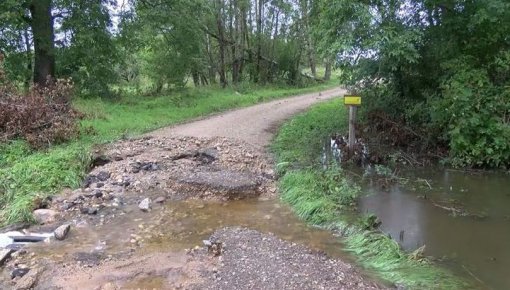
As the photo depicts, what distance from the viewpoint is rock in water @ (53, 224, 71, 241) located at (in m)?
6.20

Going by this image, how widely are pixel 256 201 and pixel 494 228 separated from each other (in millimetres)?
3406

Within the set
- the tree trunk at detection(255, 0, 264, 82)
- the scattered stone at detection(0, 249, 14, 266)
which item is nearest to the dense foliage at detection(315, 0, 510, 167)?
the scattered stone at detection(0, 249, 14, 266)

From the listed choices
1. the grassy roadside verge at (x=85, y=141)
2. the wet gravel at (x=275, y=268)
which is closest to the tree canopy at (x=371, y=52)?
the grassy roadside verge at (x=85, y=141)

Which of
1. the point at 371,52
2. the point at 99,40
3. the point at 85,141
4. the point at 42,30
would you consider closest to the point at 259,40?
the point at 99,40

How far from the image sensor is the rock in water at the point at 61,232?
244 inches

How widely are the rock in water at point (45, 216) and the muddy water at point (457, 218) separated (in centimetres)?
450

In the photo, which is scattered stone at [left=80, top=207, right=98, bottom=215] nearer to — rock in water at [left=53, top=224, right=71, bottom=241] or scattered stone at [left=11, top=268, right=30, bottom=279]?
rock in water at [left=53, top=224, right=71, bottom=241]

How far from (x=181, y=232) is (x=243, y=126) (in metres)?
7.51

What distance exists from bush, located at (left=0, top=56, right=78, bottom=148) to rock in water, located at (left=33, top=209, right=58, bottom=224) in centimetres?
356

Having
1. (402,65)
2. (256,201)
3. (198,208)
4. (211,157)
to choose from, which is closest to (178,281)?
(198,208)

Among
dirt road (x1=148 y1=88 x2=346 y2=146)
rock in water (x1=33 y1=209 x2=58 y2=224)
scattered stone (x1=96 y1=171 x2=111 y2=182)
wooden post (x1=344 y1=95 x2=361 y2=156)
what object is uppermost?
wooden post (x1=344 y1=95 x2=361 y2=156)

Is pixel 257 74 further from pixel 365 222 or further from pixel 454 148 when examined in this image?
pixel 365 222

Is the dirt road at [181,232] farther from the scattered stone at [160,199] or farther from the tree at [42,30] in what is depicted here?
the tree at [42,30]

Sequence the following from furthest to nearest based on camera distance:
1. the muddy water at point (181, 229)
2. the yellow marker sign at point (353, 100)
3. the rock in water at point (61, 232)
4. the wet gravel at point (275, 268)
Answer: the yellow marker sign at point (353, 100) < the rock in water at point (61, 232) < the muddy water at point (181, 229) < the wet gravel at point (275, 268)
